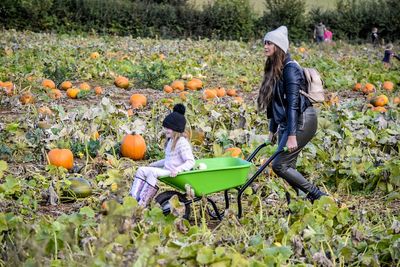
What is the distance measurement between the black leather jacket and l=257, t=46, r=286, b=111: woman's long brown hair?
0.10 feet

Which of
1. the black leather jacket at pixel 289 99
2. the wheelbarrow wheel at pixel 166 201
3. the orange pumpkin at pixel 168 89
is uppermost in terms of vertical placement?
the black leather jacket at pixel 289 99

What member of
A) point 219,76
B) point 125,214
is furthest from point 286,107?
point 219,76

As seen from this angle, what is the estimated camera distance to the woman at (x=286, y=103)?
16.5ft

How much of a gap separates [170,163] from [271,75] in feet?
3.25

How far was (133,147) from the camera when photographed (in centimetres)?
650

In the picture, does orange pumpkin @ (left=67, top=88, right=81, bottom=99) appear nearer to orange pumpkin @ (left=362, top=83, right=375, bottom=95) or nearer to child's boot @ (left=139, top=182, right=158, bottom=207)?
orange pumpkin @ (left=362, top=83, right=375, bottom=95)

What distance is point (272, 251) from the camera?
3736 millimetres

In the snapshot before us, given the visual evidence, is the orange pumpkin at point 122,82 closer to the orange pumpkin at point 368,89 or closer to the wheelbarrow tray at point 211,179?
the orange pumpkin at point 368,89

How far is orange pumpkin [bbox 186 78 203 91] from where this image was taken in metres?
11.1

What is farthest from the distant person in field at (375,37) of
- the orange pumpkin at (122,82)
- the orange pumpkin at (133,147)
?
the orange pumpkin at (133,147)

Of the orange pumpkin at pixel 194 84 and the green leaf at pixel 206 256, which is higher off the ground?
the green leaf at pixel 206 256

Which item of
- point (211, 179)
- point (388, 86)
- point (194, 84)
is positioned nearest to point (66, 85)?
point (194, 84)

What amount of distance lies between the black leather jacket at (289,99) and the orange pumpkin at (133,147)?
1.70m

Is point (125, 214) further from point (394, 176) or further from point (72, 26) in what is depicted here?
point (72, 26)
